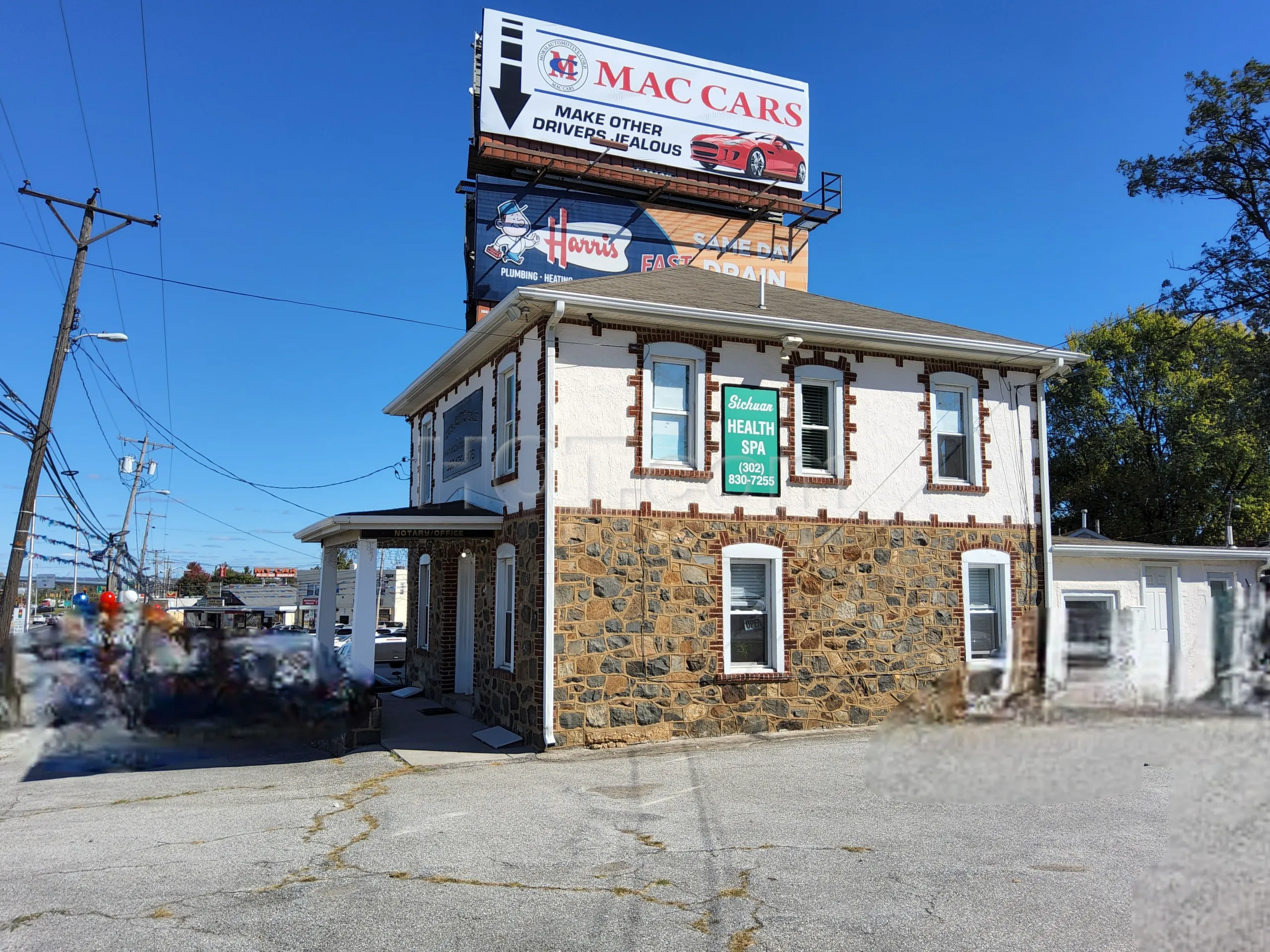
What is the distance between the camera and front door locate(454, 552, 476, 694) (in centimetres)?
1669

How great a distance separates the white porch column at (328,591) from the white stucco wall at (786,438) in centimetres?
533

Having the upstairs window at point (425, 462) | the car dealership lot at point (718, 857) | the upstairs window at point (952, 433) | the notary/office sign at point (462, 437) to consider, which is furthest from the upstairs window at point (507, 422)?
the upstairs window at point (952, 433)

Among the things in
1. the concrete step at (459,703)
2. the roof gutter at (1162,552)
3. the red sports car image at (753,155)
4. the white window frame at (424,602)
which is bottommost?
the concrete step at (459,703)

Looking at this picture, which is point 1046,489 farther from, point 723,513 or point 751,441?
point 723,513

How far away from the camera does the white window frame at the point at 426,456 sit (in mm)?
19703

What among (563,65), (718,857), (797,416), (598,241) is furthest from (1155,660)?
(563,65)

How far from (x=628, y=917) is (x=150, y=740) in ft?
31.0

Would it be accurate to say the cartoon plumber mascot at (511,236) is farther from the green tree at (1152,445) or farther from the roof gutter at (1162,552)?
the green tree at (1152,445)

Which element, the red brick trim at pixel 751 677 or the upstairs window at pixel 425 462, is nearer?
the red brick trim at pixel 751 677

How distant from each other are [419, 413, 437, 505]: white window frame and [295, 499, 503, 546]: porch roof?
3.93 meters

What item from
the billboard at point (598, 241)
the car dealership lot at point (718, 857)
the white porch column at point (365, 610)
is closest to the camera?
the car dealership lot at point (718, 857)

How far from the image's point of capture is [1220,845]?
2803 millimetres

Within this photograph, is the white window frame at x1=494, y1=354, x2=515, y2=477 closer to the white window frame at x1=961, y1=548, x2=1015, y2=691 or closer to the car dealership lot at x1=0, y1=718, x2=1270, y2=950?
the car dealership lot at x1=0, y1=718, x2=1270, y2=950

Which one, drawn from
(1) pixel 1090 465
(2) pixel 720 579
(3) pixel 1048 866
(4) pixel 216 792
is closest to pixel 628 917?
(3) pixel 1048 866
